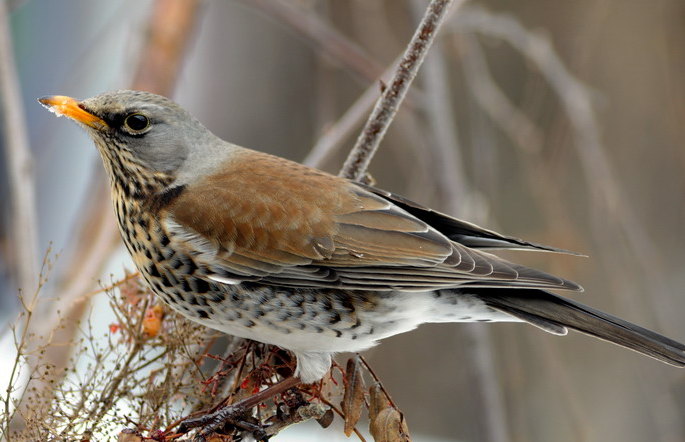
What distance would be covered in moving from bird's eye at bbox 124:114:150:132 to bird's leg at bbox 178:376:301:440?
3.03 ft

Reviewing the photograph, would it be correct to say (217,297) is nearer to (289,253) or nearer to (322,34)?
(289,253)

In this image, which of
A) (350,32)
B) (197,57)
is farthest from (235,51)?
(350,32)

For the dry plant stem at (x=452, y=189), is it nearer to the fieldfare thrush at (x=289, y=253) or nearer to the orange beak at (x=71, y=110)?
the fieldfare thrush at (x=289, y=253)

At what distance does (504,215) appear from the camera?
5262 mm

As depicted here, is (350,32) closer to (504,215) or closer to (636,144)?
(504,215)

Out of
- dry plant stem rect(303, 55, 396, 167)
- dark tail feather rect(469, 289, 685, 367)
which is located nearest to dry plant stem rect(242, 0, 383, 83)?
dry plant stem rect(303, 55, 396, 167)

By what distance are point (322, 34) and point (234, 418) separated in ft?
6.03

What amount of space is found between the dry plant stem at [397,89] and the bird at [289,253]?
8 centimetres

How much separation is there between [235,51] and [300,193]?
3.86m

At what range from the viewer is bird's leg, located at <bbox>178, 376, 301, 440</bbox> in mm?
1854

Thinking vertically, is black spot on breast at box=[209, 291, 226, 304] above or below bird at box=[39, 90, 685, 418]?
below

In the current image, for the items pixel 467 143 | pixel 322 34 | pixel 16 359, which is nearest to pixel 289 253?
pixel 16 359

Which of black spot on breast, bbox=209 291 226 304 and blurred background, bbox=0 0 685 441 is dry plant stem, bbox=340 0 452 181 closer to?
blurred background, bbox=0 0 685 441

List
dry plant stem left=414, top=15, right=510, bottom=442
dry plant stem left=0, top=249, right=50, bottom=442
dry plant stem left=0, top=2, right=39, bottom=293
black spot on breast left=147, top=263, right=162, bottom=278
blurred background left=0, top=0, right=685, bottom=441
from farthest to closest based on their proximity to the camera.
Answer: blurred background left=0, top=0, right=685, bottom=441 → dry plant stem left=414, top=15, right=510, bottom=442 → dry plant stem left=0, top=2, right=39, bottom=293 → black spot on breast left=147, top=263, right=162, bottom=278 → dry plant stem left=0, top=249, right=50, bottom=442
